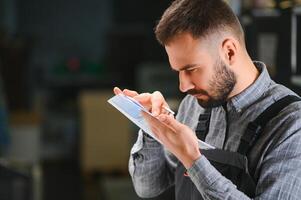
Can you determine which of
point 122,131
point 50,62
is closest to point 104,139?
point 122,131

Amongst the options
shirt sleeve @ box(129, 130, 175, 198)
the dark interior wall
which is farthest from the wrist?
the dark interior wall

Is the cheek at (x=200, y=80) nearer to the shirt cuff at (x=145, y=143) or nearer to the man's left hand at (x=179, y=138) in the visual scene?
the man's left hand at (x=179, y=138)

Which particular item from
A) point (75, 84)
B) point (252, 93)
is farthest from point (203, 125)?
point (75, 84)

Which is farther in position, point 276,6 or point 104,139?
point 104,139

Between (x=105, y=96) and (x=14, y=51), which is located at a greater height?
(x=14, y=51)

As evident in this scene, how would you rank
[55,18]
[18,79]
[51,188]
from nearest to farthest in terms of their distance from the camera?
[51,188], [18,79], [55,18]

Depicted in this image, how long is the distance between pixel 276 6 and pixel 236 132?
1043 mm

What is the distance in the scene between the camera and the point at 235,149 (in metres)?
1.52

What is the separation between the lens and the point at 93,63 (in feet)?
25.9

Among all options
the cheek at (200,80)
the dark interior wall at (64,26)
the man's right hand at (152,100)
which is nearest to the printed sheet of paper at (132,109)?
the man's right hand at (152,100)

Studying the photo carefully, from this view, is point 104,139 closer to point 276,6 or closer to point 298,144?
point 276,6

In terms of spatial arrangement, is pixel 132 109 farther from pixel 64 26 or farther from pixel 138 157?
pixel 64 26

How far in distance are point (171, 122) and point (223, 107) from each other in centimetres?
24

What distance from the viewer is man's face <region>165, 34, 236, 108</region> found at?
4.83 ft
